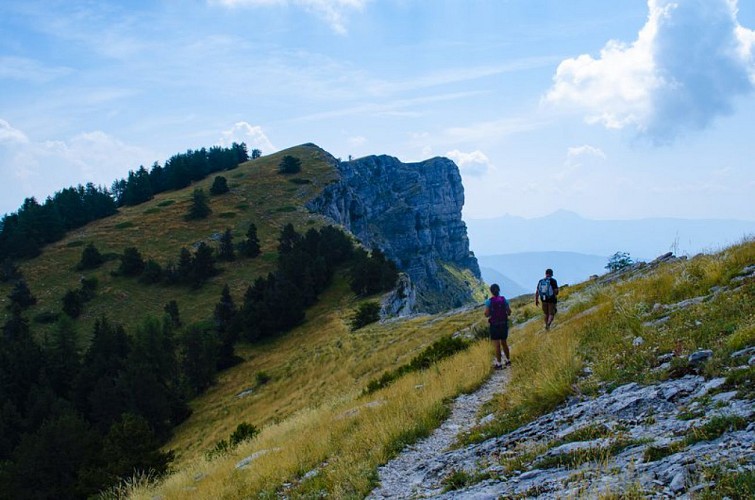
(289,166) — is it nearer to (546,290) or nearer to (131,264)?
(131,264)

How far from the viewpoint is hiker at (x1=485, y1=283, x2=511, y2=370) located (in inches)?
508

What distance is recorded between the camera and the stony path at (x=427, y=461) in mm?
6879

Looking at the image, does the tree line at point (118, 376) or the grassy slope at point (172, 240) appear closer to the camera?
the tree line at point (118, 376)

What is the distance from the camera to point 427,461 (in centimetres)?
777

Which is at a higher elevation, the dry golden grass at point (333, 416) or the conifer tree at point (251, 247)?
the conifer tree at point (251, 247)

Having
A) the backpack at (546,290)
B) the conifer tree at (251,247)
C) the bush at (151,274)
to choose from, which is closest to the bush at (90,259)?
the bush at (151,274)

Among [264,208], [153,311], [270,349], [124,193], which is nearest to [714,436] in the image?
[270,349]

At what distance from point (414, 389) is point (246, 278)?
51.3 meters

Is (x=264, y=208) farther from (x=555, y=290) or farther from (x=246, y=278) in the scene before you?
(x=555, y=290)

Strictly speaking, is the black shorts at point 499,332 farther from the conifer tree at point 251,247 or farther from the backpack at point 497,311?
the conifer tree at point 251,247

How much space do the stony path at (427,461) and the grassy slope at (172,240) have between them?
158 feet

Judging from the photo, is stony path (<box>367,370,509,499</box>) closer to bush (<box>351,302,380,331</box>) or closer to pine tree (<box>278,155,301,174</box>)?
bush (<box>351,302,380,331</box>)

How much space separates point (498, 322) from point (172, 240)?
70.9m

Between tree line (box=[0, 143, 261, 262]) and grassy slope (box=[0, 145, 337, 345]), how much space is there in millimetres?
2619
